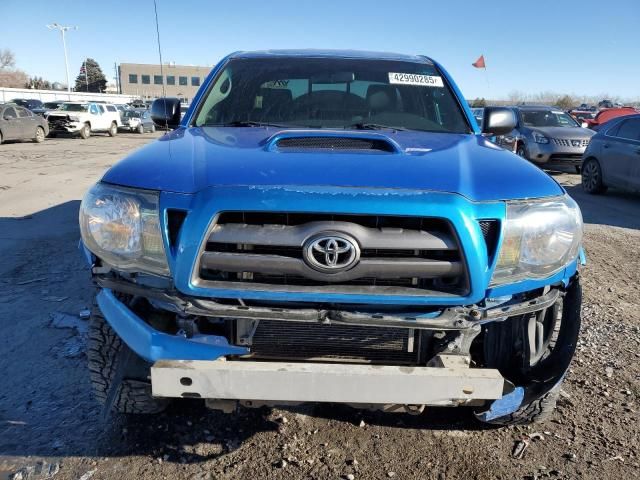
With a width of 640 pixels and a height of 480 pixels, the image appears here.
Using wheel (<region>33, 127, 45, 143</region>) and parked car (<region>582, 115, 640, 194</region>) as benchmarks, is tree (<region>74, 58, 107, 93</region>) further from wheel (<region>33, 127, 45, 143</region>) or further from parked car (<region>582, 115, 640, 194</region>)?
parked car (<region>582, 115, 640, 194</region>)

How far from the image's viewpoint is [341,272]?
193 cm

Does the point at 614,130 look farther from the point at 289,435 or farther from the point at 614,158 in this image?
the point at 289,435

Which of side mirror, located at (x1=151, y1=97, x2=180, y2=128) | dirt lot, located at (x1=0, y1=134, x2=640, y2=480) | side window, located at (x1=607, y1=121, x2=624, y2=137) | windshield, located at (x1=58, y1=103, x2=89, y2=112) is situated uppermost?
side mirror, located at (x1=151, y1=97, x2=180, y2=128)

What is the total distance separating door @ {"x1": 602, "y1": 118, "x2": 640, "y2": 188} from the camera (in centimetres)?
895

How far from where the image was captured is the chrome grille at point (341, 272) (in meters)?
1.92

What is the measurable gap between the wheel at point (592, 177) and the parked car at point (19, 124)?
1886cm

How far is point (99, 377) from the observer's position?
240cm

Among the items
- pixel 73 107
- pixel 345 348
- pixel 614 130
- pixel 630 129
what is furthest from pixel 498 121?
pixel 73 107

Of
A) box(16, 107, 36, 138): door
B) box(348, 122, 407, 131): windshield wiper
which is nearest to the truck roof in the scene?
box(348, 122, 407, 131): windshield wiper

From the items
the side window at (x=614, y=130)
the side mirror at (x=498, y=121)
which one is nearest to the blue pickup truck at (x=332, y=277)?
the side mirror at (x=498, y=121)

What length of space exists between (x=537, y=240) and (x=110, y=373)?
1968 millimetres

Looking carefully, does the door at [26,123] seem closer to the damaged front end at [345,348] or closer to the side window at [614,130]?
the side window at [614,130]

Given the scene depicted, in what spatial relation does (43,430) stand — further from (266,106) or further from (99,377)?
(266,106)

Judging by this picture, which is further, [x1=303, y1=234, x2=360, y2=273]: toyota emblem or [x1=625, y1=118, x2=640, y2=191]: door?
[x1=625, y1=118, x2=640, y2=191]: door
